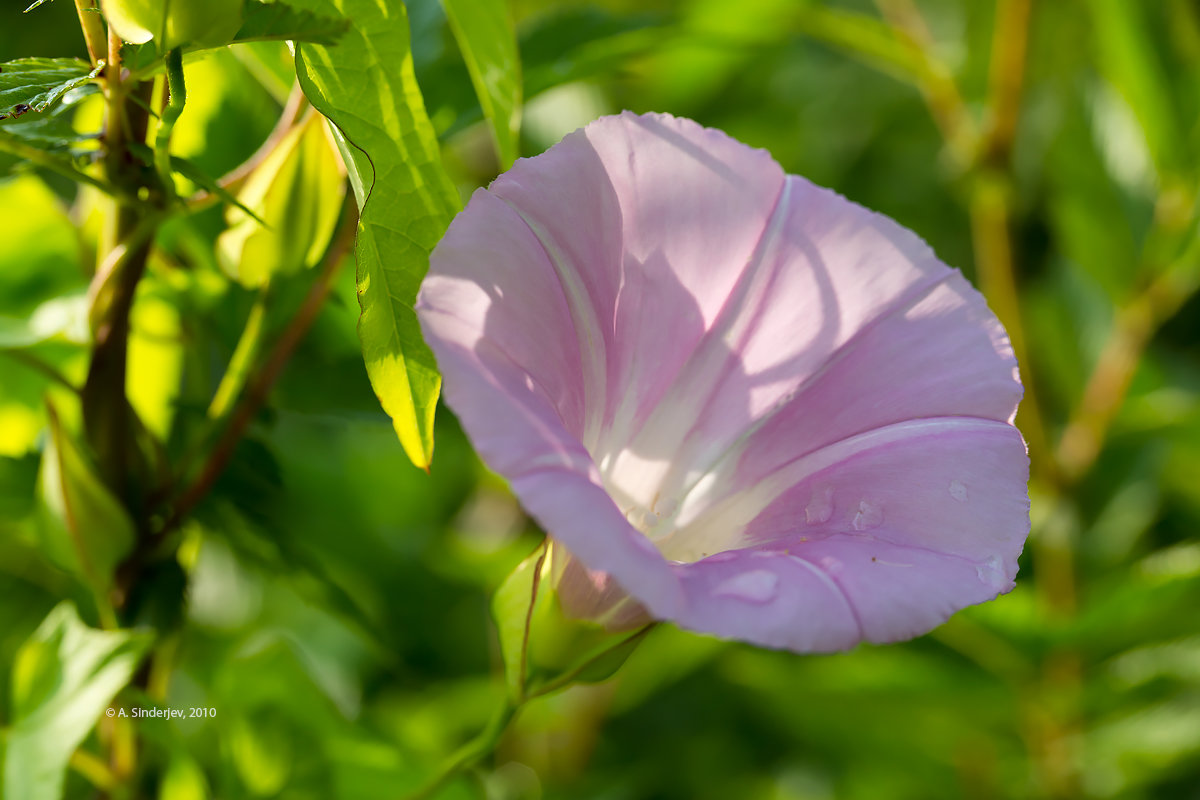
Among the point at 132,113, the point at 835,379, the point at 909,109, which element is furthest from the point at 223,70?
the point at 909,109

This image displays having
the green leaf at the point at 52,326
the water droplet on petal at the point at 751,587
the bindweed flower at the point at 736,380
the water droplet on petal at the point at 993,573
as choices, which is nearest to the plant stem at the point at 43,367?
the green leaf at the point at 52,326

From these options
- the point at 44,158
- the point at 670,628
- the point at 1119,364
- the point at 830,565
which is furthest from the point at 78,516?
the point at 1119,364

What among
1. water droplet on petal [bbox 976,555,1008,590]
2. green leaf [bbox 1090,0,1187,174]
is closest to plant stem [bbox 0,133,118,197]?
water droplet on petal [bbox 976,555,1008,590]

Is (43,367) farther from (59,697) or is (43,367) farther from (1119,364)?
(1119,364)

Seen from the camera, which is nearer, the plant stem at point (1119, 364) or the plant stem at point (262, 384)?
the plant stem at point (262, 384)

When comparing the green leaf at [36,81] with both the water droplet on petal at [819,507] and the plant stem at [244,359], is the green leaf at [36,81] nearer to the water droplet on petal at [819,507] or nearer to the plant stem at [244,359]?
the plant stem at [244,359]

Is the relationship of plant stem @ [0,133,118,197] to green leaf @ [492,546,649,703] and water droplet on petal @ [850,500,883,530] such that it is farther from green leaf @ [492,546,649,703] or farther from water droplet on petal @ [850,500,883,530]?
water droplet on petal @ [850,500,883,530]

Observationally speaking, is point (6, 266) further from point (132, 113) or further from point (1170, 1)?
point (1170, 1)
